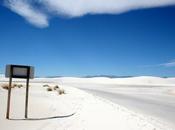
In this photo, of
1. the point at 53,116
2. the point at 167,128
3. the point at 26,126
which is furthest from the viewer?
the point at 53,116

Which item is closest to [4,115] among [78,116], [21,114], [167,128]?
[21,114]

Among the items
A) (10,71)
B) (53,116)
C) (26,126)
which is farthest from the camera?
(53,116)

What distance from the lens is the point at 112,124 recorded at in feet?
40.3

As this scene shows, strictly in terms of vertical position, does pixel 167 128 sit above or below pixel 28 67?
below

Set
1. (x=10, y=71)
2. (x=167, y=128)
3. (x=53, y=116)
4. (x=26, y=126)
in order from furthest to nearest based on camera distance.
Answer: (x=53, y=116), (x=10, y=71), (x=167, y=128), (x=26, y=126)

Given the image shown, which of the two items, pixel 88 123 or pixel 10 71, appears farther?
pixel 10 71

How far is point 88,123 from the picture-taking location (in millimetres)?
12352

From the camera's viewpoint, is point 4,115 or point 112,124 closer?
point 112,124

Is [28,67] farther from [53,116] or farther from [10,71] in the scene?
[53,116]

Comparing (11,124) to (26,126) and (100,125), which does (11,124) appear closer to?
(26,126)

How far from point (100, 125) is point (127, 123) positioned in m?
1.25

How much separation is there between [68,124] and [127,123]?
2.36m

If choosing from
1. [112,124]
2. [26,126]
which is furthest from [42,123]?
[112,124]

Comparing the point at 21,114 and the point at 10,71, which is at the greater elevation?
the point at 10,71
